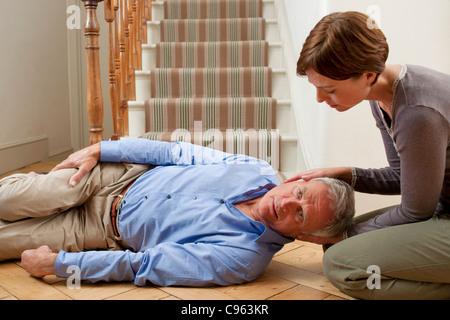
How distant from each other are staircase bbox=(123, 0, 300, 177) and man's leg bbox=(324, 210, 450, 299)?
4.31 ft

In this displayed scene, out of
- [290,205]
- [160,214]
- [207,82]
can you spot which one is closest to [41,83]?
[207,82]

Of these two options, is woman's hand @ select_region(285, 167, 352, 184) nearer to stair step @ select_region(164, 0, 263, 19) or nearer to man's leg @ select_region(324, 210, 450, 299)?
man's leg @ select_region(324, 210, 450, 299)

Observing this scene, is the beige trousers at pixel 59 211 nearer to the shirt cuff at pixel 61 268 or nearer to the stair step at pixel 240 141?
the shirt cuff at pixel 61 268

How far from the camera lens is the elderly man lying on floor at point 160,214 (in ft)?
4.43

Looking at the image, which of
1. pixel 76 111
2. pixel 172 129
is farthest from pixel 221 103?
pixel 76 111

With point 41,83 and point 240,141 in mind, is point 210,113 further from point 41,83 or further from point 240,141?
point 41,83

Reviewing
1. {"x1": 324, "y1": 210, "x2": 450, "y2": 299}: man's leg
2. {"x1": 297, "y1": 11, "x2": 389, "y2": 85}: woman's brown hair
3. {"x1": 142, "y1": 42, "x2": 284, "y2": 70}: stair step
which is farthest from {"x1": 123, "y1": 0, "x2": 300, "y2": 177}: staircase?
{"x1": 297, "y1": 11, "x2": 389, "y2": 85}: woman's brown hair

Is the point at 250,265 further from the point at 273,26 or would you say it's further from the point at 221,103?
the point at 273,26

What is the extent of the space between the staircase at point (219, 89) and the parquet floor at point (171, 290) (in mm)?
1163

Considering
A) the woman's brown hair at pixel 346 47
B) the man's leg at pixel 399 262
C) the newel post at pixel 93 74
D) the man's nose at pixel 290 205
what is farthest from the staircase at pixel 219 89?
the woman's brown hair at pixel 346 47

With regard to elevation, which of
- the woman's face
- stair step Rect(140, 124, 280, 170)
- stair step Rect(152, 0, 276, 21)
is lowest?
stair step Rect(140, 124, 280, 170)

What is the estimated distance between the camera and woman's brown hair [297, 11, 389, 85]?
3.56 ft
